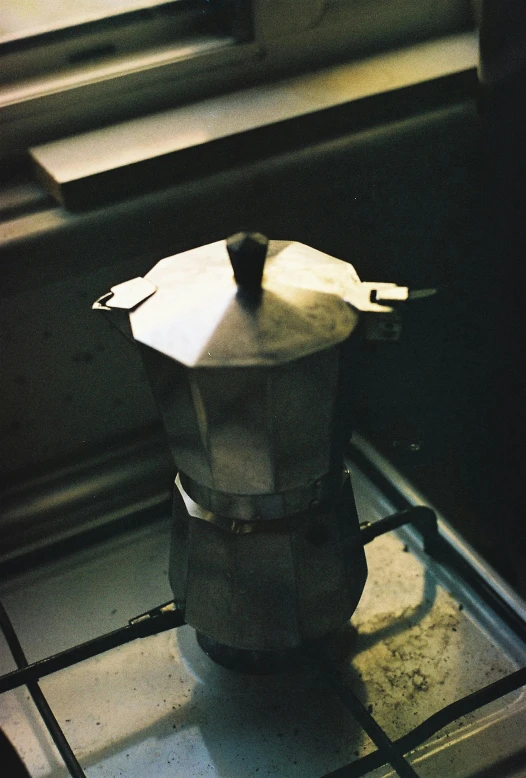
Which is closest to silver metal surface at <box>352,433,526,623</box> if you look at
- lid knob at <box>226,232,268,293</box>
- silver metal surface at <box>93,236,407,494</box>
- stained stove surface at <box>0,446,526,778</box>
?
stained stove surface at <box>0,446,526,778</box>

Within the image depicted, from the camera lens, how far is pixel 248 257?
471 mm

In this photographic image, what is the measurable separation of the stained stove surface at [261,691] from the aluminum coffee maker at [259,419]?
0.08 m

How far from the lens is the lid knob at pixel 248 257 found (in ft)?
1.52

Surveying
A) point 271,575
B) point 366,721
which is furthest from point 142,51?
point 366,721

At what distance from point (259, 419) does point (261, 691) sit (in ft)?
0.95

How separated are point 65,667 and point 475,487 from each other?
18.9 inches

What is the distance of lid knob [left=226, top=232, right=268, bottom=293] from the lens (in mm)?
464

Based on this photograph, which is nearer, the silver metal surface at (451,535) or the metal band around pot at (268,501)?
the metal band around pot at (268,501)

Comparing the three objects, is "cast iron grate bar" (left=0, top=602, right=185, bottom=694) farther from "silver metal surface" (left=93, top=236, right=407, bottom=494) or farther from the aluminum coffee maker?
"silver metal surface" (left=93, top=236, right=407, bottom=494)

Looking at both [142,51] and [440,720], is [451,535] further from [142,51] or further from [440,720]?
[142,51]

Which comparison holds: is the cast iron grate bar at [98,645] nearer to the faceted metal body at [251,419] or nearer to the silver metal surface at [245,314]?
the faceted metal body at [251,419]

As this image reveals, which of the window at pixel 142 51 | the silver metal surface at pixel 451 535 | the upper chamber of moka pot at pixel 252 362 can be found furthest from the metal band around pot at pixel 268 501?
the window at pixel 142 51

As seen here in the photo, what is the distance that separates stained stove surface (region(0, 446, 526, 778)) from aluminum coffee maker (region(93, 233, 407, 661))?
8 centimetres

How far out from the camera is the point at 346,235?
2.77 feet
